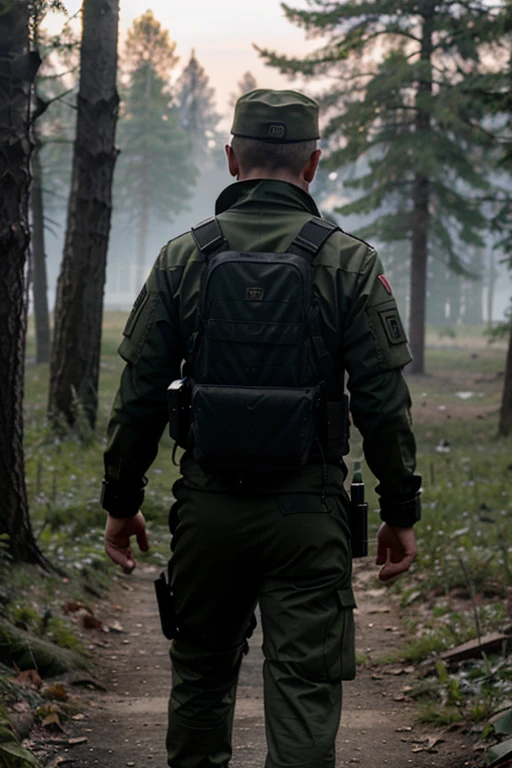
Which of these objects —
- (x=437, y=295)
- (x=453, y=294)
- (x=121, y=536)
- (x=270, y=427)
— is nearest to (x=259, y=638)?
(x=121, y=536)

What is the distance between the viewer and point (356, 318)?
3.13 meters

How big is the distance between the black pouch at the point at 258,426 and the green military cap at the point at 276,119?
2.87ft

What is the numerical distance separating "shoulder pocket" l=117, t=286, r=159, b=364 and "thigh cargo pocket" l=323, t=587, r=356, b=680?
1.06 metres

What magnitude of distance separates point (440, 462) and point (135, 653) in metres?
7.82

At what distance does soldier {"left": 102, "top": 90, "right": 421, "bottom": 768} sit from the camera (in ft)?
9.98

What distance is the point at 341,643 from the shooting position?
9.94ft

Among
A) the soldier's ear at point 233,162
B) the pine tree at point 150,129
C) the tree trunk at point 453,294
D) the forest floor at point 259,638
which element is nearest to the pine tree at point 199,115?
the pine tree at point 150,129

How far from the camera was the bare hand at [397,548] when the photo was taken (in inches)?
127

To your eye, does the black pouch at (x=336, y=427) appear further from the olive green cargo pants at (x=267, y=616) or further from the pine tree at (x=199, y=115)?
the pine tree at (x=199, y=115)

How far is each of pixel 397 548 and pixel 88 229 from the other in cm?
956

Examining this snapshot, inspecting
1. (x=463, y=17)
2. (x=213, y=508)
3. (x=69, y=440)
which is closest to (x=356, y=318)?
(x=213, y=508)

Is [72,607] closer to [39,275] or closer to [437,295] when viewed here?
[39,275]

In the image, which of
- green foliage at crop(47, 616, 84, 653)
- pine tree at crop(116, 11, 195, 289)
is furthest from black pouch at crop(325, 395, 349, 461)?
pine tree at crop(116, 11, 195, 289)

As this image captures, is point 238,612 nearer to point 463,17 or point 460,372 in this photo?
point 463,17
